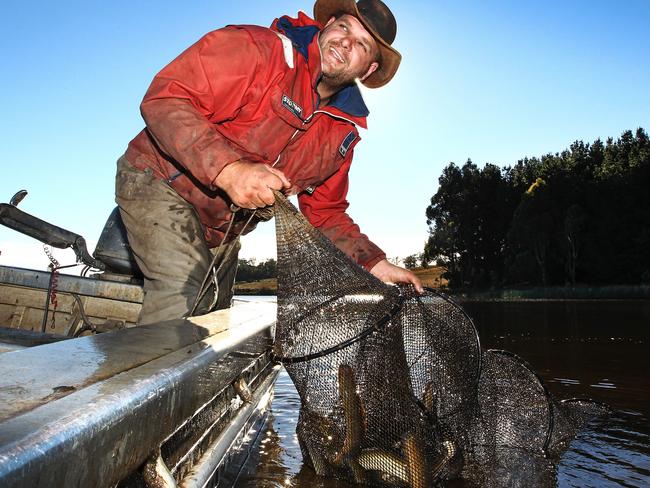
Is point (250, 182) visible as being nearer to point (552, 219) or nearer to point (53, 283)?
point (53, 283)

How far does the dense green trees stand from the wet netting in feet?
137

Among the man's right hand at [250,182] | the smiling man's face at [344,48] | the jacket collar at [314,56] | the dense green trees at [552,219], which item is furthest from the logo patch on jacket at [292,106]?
the dense green trees at [552,219]

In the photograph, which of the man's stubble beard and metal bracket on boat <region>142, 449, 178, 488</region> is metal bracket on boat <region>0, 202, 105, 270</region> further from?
metal bracket on boat <region>142, 449, 178, 488</region>

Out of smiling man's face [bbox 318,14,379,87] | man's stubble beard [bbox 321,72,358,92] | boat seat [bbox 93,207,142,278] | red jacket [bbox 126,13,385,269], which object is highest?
smiling man's face [bbox 318,14,379,87]

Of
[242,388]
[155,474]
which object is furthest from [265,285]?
[155,474]

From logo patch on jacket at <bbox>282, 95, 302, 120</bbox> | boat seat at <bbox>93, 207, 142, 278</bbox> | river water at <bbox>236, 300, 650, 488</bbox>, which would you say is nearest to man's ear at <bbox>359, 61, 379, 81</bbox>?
logo patch on jacket at <bbox>282, 95, 302, 120</bbox>

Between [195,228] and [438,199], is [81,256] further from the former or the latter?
[438,199]

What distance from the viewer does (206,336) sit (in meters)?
2.04

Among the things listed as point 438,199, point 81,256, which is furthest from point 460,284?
point 81,256

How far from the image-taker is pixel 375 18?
3572 millimetres

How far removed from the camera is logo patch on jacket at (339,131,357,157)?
371cm

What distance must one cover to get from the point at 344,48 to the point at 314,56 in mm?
289

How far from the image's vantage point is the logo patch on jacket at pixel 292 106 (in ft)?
10.3

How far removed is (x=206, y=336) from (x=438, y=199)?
199 ft
